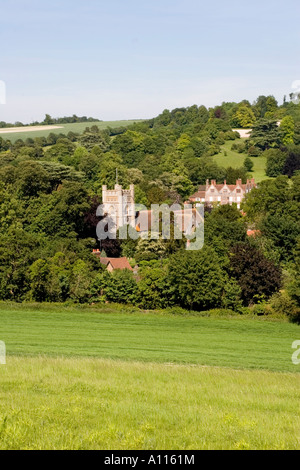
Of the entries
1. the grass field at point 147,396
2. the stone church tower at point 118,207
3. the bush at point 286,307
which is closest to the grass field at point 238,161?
the stone church tower at point 118,207

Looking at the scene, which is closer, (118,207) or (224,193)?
(118,207)

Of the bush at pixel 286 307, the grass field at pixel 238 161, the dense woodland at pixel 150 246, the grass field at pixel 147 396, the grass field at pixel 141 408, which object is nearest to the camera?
the grass field at pixel 141 408

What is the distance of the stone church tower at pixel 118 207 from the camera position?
6162cm

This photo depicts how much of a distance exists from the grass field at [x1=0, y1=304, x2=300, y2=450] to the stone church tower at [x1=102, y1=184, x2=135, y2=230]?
35.2 m

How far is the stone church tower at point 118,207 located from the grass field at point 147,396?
35238 millimetres

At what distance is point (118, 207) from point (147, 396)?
161 ft

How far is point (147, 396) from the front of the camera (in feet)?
43.7

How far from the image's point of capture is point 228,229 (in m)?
47.4

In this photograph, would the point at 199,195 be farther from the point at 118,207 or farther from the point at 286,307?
the point at 286,307

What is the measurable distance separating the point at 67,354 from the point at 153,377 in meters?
7.23

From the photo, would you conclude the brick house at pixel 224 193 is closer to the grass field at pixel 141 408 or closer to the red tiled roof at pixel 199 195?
the red tiled roof at pixel 199 195

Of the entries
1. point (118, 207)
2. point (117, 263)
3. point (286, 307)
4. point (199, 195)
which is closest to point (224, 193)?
point (199, 195)

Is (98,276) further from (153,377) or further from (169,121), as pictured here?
(169,121)
